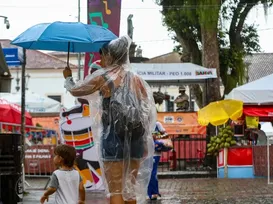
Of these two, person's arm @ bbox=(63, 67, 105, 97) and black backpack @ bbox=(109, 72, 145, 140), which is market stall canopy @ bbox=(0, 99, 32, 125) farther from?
black backpack @ bbox=(109, 72, 145, 140)

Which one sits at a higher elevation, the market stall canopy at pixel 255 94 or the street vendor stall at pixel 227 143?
the market stall canopy at pixel 255 94

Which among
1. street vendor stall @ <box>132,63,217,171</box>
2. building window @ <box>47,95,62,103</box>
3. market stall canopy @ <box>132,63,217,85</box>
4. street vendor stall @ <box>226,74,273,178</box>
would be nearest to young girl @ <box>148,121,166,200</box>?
street vendor stall @ <box>226,74,273,178</box>

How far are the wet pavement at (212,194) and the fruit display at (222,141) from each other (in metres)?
2.93

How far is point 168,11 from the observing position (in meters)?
25.4

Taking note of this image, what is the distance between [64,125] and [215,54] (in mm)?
10388

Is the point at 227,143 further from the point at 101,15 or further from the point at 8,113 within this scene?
the point at 101,15

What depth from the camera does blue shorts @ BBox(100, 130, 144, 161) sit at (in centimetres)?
595

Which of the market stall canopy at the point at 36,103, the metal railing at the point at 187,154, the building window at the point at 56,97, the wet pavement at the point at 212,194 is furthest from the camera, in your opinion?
the building window at the point at 56,97

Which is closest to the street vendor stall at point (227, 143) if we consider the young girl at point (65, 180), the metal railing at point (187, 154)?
the metal railing at point (187, 154)

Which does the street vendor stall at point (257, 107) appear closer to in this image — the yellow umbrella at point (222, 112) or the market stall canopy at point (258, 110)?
the market stall canopy at point (258, 110)

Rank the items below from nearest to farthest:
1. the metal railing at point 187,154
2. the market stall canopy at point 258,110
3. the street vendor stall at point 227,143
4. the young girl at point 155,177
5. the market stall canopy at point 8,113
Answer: the young girl at point 155,177 → the street vendor stall at point 227,143 → the market stall canopy at point 258,110 → the market stall canopy at point 8,113 → the metal railing at point 187,154

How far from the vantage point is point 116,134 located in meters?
6.04

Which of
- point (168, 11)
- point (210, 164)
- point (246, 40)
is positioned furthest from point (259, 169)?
point (246, 40)

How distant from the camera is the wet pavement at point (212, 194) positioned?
1068 cm
